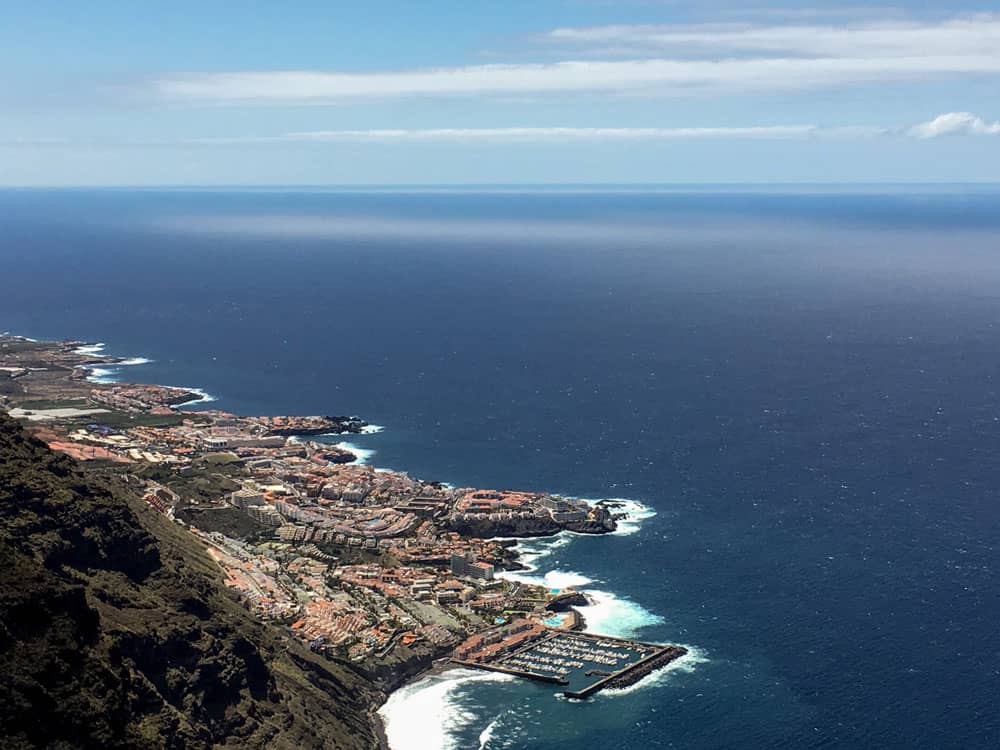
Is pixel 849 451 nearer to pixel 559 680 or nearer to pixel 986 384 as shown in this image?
pixel 986 384

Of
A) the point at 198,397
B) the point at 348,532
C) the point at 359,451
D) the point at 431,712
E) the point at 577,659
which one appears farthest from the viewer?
the point at 198,397

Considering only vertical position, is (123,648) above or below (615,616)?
above

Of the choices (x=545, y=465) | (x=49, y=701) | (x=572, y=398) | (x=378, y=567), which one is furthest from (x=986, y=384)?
(x=49, y=701)

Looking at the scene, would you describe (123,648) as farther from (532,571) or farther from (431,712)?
(532,571)

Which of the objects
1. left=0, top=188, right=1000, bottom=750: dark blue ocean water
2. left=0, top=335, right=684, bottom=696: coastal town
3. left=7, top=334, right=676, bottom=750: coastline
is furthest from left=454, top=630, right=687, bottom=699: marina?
left=7, top=334, right=676, bottom=750: coastline

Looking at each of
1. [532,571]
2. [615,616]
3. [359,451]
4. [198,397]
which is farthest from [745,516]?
[198,397]

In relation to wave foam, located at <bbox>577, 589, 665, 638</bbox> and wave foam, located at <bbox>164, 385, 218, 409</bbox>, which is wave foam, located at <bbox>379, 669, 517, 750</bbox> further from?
wave foam, located at <bbox>164, 385, 218, 409</bbox>
